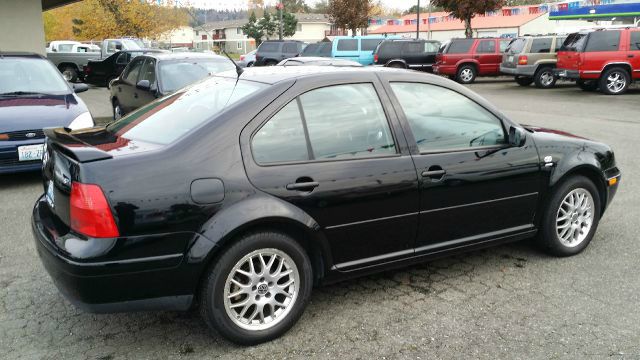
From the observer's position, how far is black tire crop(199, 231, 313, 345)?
117 inches

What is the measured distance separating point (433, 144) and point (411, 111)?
0.26 m

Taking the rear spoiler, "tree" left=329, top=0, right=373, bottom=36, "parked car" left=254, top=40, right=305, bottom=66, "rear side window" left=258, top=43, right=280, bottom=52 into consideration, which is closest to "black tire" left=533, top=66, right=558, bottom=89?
"parked car" left=254, top=40, right=305, bottom=66

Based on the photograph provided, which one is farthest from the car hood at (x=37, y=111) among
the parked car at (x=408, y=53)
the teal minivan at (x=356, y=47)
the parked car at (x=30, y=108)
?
the teal minivan at (x=356, y=47)

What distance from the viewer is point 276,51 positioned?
1050 inches

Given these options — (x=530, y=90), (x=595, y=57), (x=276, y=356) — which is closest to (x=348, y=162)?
(x=276, y=356)

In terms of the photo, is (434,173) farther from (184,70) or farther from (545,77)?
(545,77)

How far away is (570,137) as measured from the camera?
14.4ft

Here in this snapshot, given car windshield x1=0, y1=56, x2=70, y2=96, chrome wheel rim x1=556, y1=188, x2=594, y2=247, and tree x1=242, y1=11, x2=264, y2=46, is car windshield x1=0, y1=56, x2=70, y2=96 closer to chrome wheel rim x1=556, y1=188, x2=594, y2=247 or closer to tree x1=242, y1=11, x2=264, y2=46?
chrome wheel rim x1=556, y1=188, x2=594, y2=247

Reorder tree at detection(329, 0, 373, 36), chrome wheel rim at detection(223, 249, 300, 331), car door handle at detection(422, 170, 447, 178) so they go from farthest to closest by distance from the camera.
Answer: tree at detection(329, 0, 373, 36)
car door handle at detection(422, 170, 447, 178)
chrome wheel rim at detection(223, 249, 300, 331)

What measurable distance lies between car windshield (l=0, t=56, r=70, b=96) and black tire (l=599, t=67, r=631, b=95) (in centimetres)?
1566

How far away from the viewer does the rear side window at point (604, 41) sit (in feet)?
55.1

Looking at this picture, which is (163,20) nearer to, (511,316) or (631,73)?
(631,73)

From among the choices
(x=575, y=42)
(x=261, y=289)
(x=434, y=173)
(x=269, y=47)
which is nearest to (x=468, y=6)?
(x=269, y=47)

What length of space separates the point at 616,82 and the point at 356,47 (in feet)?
37.6
